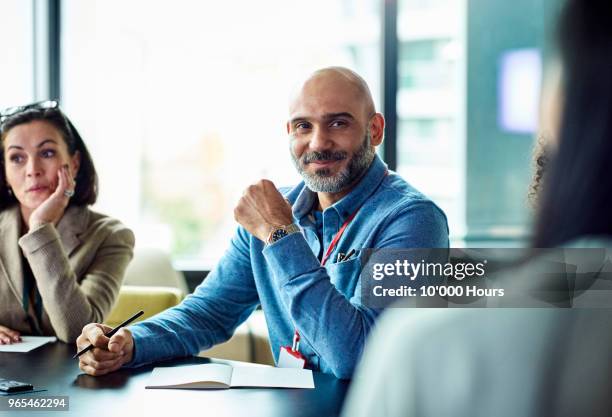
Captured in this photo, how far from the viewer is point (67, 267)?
6.93 feet

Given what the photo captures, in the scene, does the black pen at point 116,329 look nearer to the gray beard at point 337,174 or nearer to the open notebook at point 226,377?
the open notebook at point 226,377

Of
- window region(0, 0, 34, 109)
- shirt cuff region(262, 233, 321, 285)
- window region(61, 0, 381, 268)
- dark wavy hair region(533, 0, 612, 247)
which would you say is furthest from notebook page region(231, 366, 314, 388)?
window region(61, 0, 381, 268)

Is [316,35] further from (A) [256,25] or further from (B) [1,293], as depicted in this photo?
(B) [1,293]

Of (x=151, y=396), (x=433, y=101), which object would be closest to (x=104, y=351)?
(x=151, y=396)

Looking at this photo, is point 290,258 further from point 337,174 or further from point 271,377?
point 337,174

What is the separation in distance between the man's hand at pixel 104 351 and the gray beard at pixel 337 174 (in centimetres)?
62

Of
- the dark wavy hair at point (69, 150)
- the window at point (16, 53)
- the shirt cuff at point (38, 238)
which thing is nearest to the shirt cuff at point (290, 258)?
the shirt cuff at point (38, 238)

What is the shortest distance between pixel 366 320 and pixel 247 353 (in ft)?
5.35

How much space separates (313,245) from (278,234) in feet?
0.77

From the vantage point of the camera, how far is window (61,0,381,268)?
13.9 ft

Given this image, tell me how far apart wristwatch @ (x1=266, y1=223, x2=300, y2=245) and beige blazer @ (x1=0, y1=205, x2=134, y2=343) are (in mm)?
657

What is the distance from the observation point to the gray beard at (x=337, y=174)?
77.3 inches

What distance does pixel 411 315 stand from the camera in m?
0.54

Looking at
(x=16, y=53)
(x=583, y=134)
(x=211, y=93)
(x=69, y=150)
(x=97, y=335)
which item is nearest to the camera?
(x=583, y=134)
